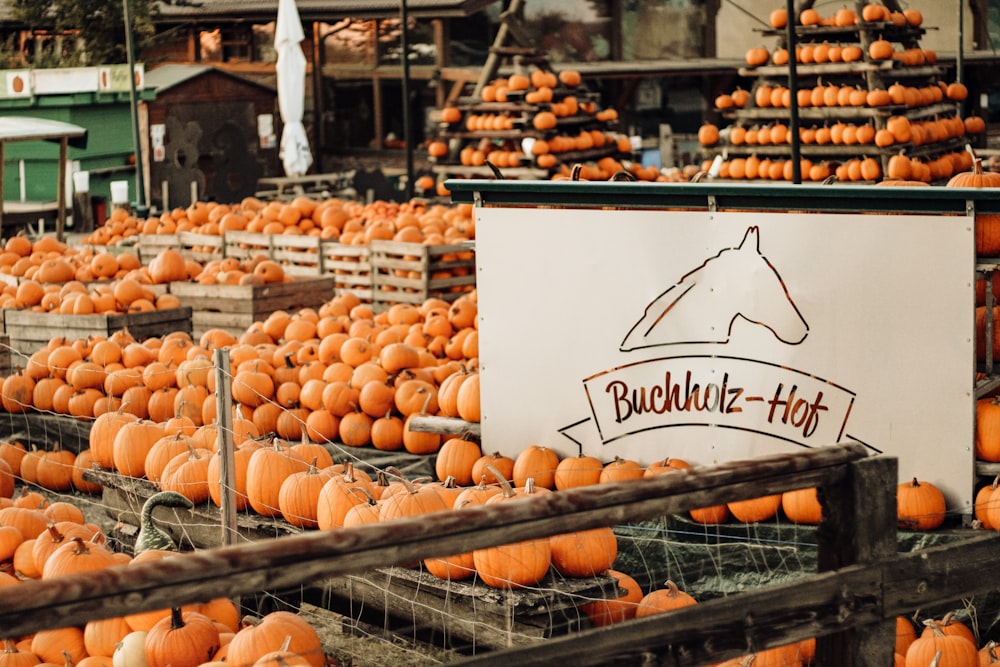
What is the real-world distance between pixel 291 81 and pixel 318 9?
7048mm

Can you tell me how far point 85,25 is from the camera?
2752 cm

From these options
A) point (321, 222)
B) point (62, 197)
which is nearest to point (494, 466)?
point (321, 222)

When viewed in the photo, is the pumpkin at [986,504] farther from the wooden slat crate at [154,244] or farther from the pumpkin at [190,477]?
the wooden slat crate at [154,244]

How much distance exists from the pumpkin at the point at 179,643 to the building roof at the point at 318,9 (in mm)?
19547

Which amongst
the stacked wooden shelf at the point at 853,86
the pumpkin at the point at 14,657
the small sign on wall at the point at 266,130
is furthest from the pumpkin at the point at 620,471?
the small sign on wall at the point at 266,130

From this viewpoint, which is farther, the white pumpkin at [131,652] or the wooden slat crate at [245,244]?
the wooden slat crate at [245,244]

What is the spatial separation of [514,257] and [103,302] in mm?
5129

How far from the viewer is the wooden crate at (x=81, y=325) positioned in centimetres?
965

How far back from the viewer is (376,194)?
22.0 metres

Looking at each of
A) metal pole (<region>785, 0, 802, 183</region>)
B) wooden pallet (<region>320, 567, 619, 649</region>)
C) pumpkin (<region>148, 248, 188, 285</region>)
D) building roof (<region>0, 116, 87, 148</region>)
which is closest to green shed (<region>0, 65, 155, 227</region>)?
building roof (<region>0, 116, 87, 148</region>)

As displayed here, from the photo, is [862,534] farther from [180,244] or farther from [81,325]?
[180,244]

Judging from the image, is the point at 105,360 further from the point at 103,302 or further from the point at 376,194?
the point at 376,194

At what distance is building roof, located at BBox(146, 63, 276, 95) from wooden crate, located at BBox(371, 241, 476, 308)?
1361cm

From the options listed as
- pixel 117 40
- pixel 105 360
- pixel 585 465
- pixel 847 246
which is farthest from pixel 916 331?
pixel 117 40
